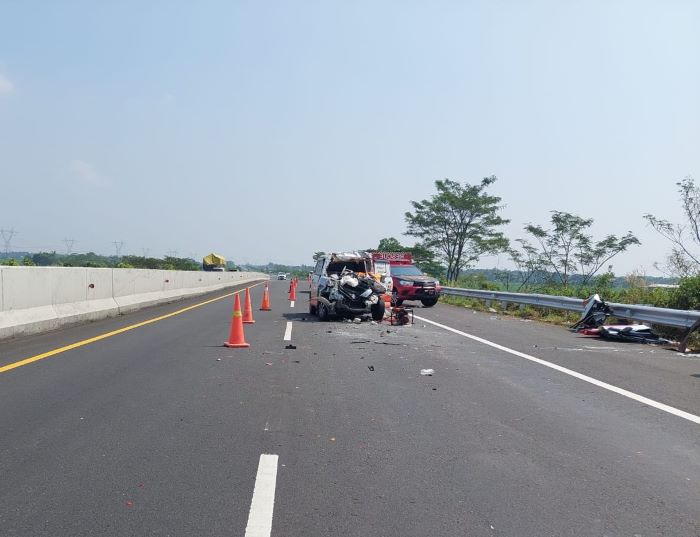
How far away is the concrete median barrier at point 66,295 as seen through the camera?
40.0 feet

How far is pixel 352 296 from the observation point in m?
17.9

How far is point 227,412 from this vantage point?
6695mm

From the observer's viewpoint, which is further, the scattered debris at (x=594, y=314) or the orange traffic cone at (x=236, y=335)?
the scattered debris at (x=594, y=314)

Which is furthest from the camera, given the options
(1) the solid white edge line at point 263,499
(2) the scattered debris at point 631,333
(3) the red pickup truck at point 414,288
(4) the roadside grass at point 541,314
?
(3) the red pickup truck at point 414,288

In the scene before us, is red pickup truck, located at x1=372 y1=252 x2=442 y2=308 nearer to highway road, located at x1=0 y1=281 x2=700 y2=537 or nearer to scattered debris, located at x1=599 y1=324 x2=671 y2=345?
scattered debris, located at x1=599 y1=324 x2=671 y2=345

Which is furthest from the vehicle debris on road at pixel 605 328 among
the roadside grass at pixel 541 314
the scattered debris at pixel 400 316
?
the scattered debris at pixel 400 316

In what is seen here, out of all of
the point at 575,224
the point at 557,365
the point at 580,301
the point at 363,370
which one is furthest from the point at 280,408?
the point at 575,224

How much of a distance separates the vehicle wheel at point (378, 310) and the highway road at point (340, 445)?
7.18 metres

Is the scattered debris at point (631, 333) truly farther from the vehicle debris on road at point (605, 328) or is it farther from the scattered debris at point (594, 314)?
the scattered debris at point (594, 314)

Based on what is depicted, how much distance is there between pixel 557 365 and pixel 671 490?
591cm

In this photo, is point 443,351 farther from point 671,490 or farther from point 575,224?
point 575,224

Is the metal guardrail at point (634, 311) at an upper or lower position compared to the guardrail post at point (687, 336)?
upper

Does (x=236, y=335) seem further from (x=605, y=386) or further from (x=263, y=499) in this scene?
(x=263, y=499)

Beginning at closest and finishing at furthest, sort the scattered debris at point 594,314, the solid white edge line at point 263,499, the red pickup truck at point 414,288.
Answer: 1. the solid white edge line at point 263,499
2. the scattered debris at point 594,314
3. the red pickup truck at point 414,288
